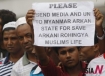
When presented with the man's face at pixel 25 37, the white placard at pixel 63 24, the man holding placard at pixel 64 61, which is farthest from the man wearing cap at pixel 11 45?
the white placard at pixel 63 24

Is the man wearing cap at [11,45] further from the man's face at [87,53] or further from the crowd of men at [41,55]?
the man's face at [87,53]

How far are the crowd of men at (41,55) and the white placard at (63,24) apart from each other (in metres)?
A: 0.08

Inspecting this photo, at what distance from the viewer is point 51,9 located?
14.0ft

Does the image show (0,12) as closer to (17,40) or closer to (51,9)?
(17,40)

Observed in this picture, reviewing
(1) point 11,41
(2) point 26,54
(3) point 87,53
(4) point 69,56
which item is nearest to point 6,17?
(1) point 11,41

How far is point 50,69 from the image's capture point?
14.4 ft

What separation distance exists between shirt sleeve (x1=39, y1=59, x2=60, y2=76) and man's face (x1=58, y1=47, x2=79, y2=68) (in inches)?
6.1

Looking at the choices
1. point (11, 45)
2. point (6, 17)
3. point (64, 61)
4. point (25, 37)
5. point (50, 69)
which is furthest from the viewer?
point (6, 17)

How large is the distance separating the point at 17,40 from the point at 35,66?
0.92 meters

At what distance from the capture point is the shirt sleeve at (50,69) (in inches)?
172

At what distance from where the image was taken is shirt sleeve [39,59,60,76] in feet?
14.3

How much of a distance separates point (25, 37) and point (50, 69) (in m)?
0.90

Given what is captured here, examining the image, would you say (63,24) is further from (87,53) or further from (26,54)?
(26,54)

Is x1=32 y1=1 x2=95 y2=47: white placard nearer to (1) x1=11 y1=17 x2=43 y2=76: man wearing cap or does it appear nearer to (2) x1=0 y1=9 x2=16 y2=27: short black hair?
(1) x1=11 y1=17 x2=43 y2=76: man wearing cap
